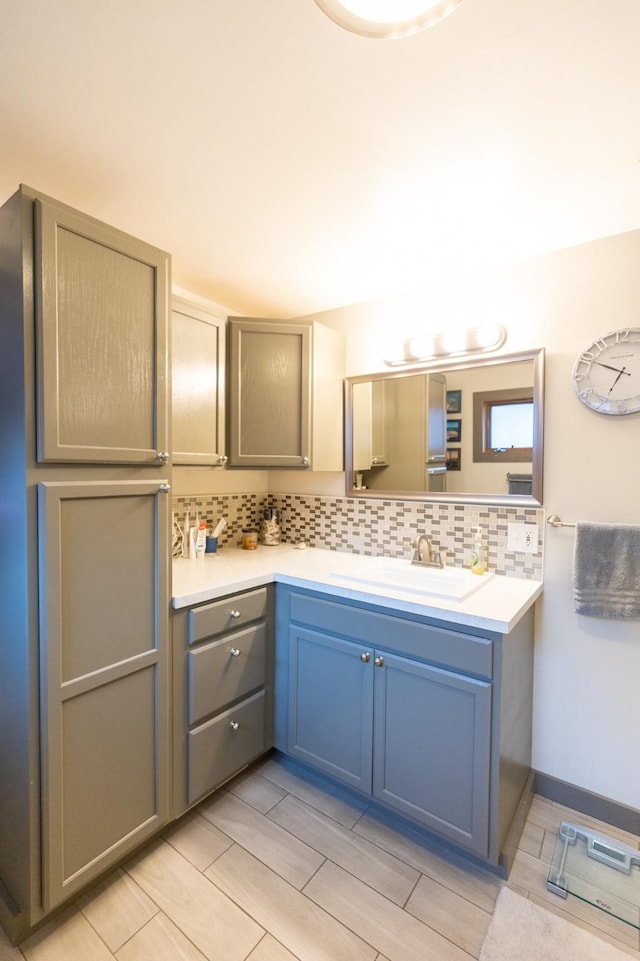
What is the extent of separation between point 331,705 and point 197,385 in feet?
5.02

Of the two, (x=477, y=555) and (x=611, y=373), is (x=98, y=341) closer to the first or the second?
(x=477, y=555)

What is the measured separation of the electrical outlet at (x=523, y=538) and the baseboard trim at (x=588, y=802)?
0.96m

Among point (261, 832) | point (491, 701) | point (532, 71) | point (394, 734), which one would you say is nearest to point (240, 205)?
point (532, 71)

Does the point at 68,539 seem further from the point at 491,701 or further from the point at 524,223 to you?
the point at 524,223

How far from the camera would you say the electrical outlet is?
1.84 m

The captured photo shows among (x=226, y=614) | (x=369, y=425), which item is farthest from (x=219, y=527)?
Result: (x=369, y=425)

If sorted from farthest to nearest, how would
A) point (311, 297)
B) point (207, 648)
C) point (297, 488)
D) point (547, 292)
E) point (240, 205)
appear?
point (297, 488), point (311, 297), point (547, 292), point (207, 648), point (240, 205)

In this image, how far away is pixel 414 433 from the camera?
86.0 inches

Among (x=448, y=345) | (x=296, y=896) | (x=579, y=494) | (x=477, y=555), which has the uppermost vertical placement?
(x=448, y=345)

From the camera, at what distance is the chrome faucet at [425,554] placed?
2.03 m

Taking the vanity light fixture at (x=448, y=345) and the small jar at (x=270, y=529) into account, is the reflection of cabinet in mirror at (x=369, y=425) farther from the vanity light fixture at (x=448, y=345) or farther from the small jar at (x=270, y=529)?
the small jar at (x=270, y=529)

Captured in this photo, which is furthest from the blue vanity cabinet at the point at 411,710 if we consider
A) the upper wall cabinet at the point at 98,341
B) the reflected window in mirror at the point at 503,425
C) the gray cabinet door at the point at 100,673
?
the upper wall cabinet at the point at 98,341

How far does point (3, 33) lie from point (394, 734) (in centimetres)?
226

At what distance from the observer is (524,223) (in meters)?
1.60
